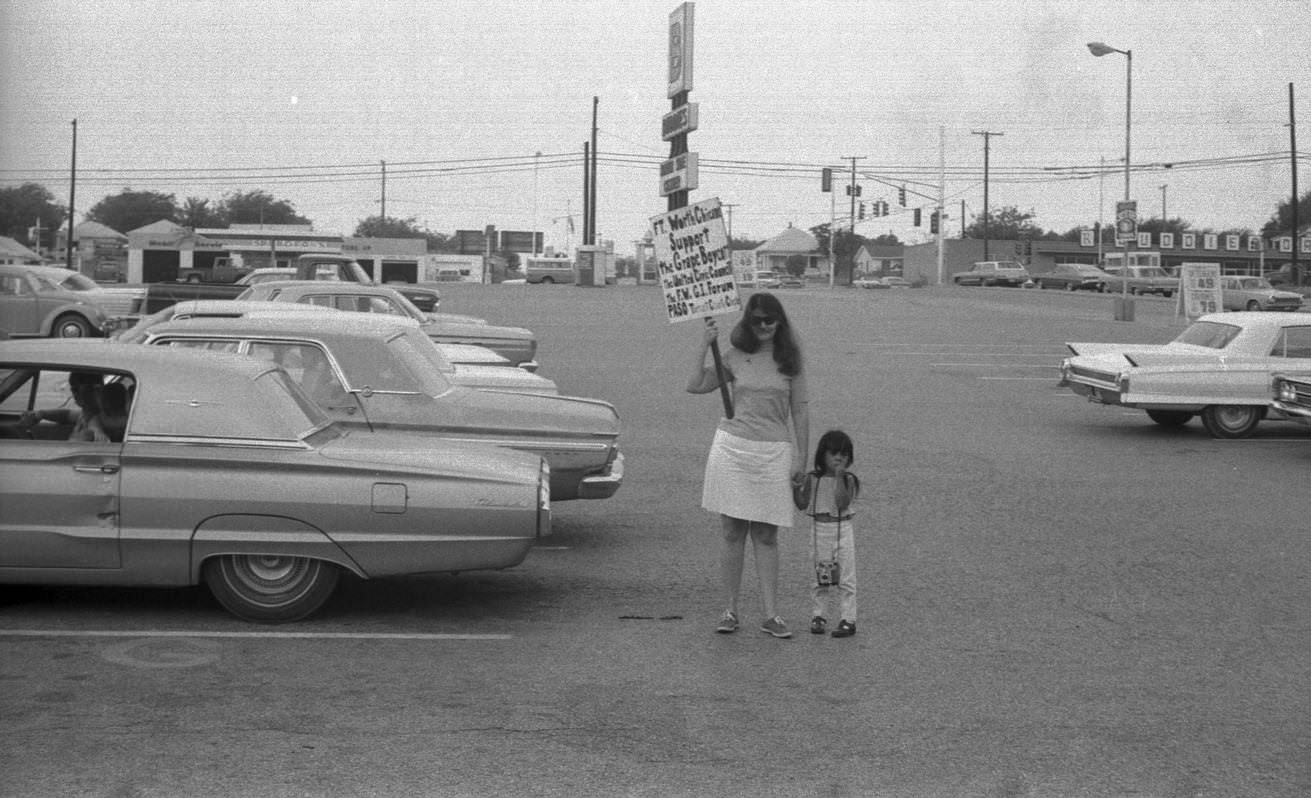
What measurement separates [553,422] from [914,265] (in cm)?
11565

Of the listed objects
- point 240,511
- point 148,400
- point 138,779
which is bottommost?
point 138,779

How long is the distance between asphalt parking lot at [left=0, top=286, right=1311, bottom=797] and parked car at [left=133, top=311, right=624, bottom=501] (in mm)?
665

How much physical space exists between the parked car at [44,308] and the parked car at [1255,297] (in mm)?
39033

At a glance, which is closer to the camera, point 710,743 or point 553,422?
point 710,743

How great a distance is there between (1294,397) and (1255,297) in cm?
4190

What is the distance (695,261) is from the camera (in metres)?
8.40

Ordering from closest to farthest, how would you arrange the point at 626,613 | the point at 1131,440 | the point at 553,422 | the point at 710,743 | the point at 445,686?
the point at 710,743 < the point at 445,686 < the point at 626,613 < the point at 553,422 < the point at 1131,440

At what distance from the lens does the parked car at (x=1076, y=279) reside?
247 feet

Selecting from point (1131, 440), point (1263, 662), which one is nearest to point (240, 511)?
point (1263, 662)

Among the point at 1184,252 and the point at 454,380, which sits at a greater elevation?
the point at 1184,252

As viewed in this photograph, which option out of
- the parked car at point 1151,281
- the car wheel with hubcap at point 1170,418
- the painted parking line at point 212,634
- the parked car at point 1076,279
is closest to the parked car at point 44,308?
the car wheel with hubcap at point 1170,418

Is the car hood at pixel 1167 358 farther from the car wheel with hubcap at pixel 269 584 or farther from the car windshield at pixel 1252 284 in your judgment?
→ the car windshield at pixel 1252 284

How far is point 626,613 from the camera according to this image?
26.0 ft

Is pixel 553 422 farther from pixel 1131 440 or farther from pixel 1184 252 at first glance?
pixel 1184 252
